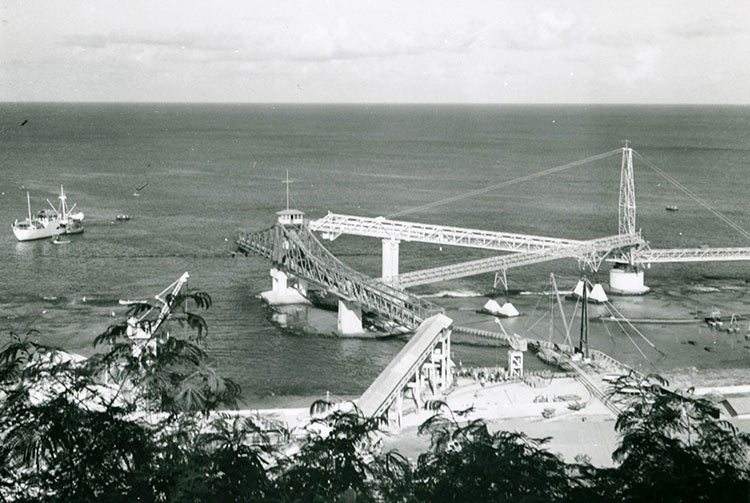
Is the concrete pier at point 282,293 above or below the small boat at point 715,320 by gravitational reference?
above

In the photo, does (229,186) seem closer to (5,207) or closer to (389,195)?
(389,195)

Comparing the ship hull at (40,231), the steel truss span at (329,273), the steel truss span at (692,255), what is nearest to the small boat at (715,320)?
the steel truss span at (692,255)

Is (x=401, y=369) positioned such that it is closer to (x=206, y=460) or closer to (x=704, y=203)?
(x=206, y=460)

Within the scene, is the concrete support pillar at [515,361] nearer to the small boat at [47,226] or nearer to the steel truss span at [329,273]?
the steel truss span at [329,273]

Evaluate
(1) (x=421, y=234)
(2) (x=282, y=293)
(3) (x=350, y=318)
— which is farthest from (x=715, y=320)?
(2) (x=282, y=293)

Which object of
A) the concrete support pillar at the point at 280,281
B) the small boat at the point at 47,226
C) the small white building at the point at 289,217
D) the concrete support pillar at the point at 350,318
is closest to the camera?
the concrete support pillar at the point at 350,318

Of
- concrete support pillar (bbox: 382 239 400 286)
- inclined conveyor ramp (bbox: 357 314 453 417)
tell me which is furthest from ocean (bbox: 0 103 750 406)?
inclined conveyor ramp (bbox: 357 314 453 417)

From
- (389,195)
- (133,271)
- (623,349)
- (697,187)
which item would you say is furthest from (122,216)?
(697,187)
